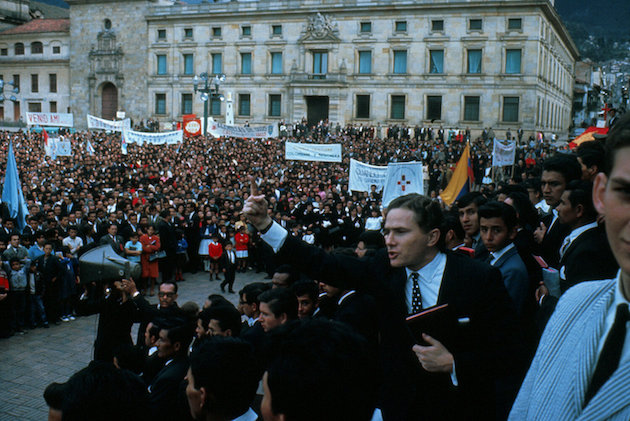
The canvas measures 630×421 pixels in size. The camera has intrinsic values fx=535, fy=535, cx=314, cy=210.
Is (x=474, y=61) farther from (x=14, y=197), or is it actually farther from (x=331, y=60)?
(x=14, y=197)

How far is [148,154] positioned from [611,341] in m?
27.5

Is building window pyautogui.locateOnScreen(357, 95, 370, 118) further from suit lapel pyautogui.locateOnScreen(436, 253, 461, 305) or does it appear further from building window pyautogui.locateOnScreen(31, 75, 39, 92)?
suit lapel pyautogui.locateOnScreen(436, 253, 461, 305)

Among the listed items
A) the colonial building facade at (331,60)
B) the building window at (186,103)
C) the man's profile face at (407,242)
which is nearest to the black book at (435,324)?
the man's profile face at (407,242)

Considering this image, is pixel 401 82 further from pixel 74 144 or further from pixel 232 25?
pixel 74 144

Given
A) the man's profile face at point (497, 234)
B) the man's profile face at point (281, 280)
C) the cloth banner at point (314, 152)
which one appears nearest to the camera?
the man's profile face at point (497, 234)

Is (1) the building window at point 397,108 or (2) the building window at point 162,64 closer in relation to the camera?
(1) the building window at point 397,108

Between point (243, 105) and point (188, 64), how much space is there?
6.55m

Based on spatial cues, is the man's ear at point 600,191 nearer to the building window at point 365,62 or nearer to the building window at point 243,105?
the building window at point 365,62

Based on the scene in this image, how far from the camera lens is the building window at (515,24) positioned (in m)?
39.3

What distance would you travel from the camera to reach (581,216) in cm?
411

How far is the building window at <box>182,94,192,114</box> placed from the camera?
48.7m

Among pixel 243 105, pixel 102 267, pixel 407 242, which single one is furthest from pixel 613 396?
pixel 243 105

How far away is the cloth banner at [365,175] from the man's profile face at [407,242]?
11.5m

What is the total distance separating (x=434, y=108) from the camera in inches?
1672
